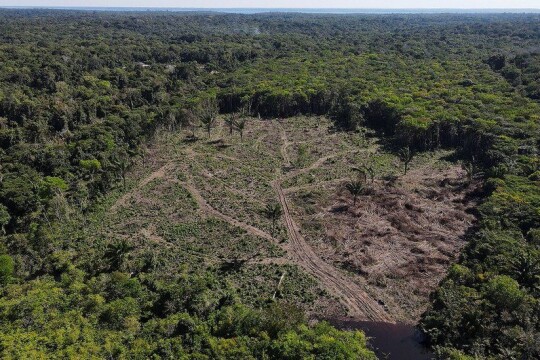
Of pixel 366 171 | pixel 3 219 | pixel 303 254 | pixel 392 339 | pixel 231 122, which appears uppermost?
pixel 231 122

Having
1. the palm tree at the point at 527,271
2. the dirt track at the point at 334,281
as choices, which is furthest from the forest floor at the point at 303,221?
the palm tree at the point at 527,271

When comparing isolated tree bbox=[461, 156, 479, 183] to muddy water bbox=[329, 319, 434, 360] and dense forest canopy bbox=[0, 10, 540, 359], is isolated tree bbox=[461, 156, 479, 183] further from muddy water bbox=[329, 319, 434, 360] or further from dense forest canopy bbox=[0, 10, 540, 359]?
muddy water bbox=[329, 319, 434, 360]

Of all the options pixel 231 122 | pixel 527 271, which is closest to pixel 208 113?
pixel 231 122

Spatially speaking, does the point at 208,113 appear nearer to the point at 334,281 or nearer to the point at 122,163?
the point at 122,163

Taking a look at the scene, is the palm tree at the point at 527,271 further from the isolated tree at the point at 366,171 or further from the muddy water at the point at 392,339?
the isolated tree at the point at 366,171

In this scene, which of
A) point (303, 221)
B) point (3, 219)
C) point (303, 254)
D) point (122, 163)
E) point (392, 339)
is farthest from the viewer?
point (122, 163)

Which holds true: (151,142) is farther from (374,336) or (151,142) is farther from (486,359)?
(486,359)

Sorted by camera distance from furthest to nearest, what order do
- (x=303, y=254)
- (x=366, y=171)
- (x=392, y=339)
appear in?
1. (x=366, y=171)
2. (x=303, y=254)
3. (x=392, y=339)
